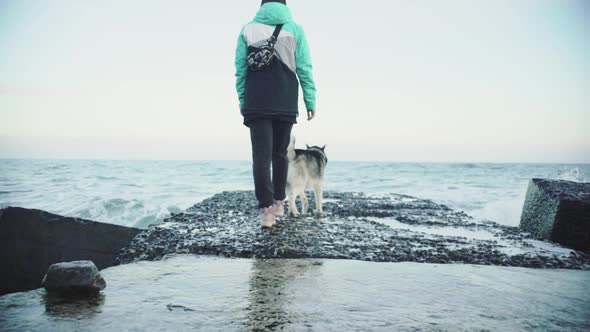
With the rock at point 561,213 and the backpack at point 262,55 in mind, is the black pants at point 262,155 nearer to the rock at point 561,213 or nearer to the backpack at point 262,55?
the backpack at point 262,55

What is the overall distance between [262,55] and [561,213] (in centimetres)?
328

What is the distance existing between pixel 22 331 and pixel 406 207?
5763mm

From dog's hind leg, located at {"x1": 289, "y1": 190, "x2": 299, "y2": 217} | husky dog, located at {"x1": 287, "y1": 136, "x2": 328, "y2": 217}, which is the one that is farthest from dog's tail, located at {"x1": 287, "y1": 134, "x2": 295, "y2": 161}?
dog's hind leg, located at {"x1": 289, "y1": 190, "x2": 299, "y2": 217}

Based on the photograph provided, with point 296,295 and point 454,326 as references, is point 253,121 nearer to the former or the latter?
point 296,295

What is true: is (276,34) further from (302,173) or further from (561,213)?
(561,213)

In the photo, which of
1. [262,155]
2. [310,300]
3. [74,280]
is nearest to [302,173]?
[262,155]

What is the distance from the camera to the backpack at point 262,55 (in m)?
3.39

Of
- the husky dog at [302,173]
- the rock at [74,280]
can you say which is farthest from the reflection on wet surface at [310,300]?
the husky dog at [302,173]

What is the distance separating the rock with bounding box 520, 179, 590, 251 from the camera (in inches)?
128


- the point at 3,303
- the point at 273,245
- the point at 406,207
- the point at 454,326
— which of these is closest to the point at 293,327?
the point at 454,326

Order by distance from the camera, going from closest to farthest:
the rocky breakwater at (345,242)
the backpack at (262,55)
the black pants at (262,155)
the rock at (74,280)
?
the rock at (74,280) → the rocky breakwater at (345,242) → the backpack at (262,55) → the black pants at (262,155)

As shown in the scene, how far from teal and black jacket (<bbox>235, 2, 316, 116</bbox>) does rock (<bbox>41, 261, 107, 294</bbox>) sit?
214cm

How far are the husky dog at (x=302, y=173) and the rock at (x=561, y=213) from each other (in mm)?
2626

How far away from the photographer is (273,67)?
3.49 m
